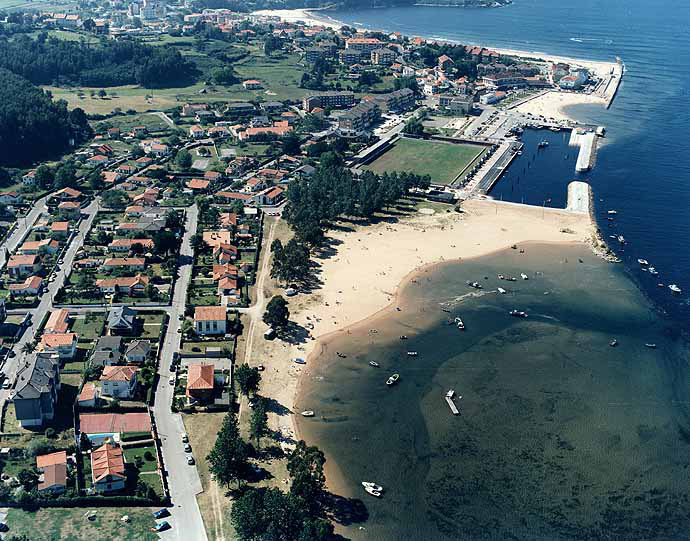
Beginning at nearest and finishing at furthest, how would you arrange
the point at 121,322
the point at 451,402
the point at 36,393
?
the point at 36,393 → the point at 451,402 → the point at 121,322

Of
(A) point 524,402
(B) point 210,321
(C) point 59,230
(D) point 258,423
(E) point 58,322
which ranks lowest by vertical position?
(A) point 524,402

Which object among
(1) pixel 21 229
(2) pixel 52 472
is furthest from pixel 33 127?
(2) pixel 52 472

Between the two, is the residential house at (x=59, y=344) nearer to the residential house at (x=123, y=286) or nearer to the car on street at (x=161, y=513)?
the residential house at (x=123, y=286)

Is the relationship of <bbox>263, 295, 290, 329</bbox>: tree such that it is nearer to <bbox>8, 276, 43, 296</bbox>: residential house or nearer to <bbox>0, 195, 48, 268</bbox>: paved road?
<bbox>8, 276, 43, 296</bbox>: residential house

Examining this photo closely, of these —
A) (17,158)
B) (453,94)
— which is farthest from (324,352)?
(453,94)

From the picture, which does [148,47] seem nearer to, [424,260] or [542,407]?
[424,260]

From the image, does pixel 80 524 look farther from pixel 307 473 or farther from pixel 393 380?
pixel 393 380

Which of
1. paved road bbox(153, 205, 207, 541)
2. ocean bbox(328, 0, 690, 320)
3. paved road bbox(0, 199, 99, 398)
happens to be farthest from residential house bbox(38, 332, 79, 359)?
ocean bbox(328, 0, 690, 320)
